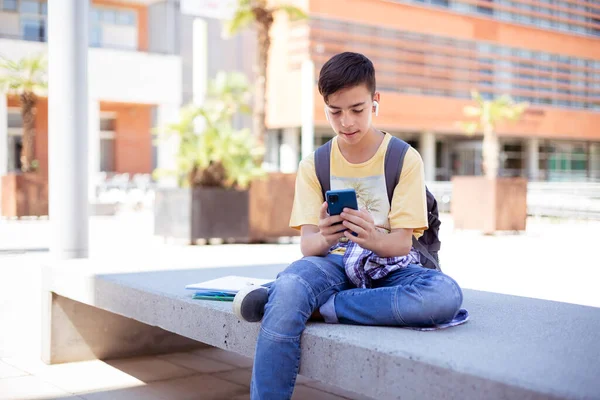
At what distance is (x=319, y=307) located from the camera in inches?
115

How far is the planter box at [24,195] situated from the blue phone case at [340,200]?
60.5 feet

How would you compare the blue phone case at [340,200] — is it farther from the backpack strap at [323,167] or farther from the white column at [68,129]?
the white column at [68,129]

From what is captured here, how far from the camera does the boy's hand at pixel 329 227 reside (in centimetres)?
288

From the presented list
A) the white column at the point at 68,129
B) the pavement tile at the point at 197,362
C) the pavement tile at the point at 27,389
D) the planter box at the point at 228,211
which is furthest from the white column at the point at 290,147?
the pavement tile at the point at 27,389

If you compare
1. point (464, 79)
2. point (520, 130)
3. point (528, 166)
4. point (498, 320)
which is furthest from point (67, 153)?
point (528, 166)

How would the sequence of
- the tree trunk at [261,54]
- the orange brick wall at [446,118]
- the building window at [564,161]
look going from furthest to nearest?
the building window at [564,161]
the orange brick wall at [446,118]
the tree trunk at [261,54]

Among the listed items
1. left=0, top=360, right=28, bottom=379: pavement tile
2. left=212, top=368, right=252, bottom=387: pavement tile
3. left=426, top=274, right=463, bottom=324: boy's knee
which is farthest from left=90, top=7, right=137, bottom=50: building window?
left=426, top=274, right=463, bottom=324: boy's knee

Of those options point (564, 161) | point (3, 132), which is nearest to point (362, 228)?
point (3, 132)

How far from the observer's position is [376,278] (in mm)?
3115

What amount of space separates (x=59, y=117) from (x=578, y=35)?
43.8m

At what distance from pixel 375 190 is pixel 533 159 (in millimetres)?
43576

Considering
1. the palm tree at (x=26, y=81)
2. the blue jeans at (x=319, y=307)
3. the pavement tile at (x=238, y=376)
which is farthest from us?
the palm tree at (x=26, y=81)

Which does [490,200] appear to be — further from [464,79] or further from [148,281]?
[464,79]

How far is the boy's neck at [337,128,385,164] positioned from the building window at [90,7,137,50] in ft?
87.8
